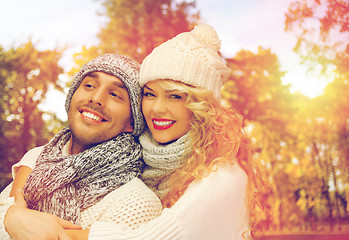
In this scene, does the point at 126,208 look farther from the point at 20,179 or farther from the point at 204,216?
the point at 20,179

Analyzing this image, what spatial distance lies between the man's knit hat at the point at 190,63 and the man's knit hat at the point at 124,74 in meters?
0.10

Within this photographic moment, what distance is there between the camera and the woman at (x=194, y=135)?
244 centimetres

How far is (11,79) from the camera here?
33.4 feet

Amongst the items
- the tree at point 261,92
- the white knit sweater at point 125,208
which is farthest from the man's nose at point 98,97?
the tree at point 261,92

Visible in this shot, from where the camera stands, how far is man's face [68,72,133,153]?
8.87 ft

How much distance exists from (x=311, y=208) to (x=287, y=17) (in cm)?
1508

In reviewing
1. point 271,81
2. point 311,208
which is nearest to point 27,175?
point 271,81

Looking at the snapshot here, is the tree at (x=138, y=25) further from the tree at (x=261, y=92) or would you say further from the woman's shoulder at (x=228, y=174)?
the woman's shoulder at (x=228, y=174)

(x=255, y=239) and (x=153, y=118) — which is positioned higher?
(x=153, y=118)

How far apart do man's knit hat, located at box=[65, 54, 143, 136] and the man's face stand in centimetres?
4

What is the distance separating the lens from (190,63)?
2701 mm

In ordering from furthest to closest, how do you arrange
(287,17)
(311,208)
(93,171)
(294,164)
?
(311,208)
(294,164)
(287,17)
(93,171)

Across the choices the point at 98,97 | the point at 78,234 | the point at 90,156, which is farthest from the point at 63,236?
the point at 98,97

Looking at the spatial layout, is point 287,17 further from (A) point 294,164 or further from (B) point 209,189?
(A) point 294,164
